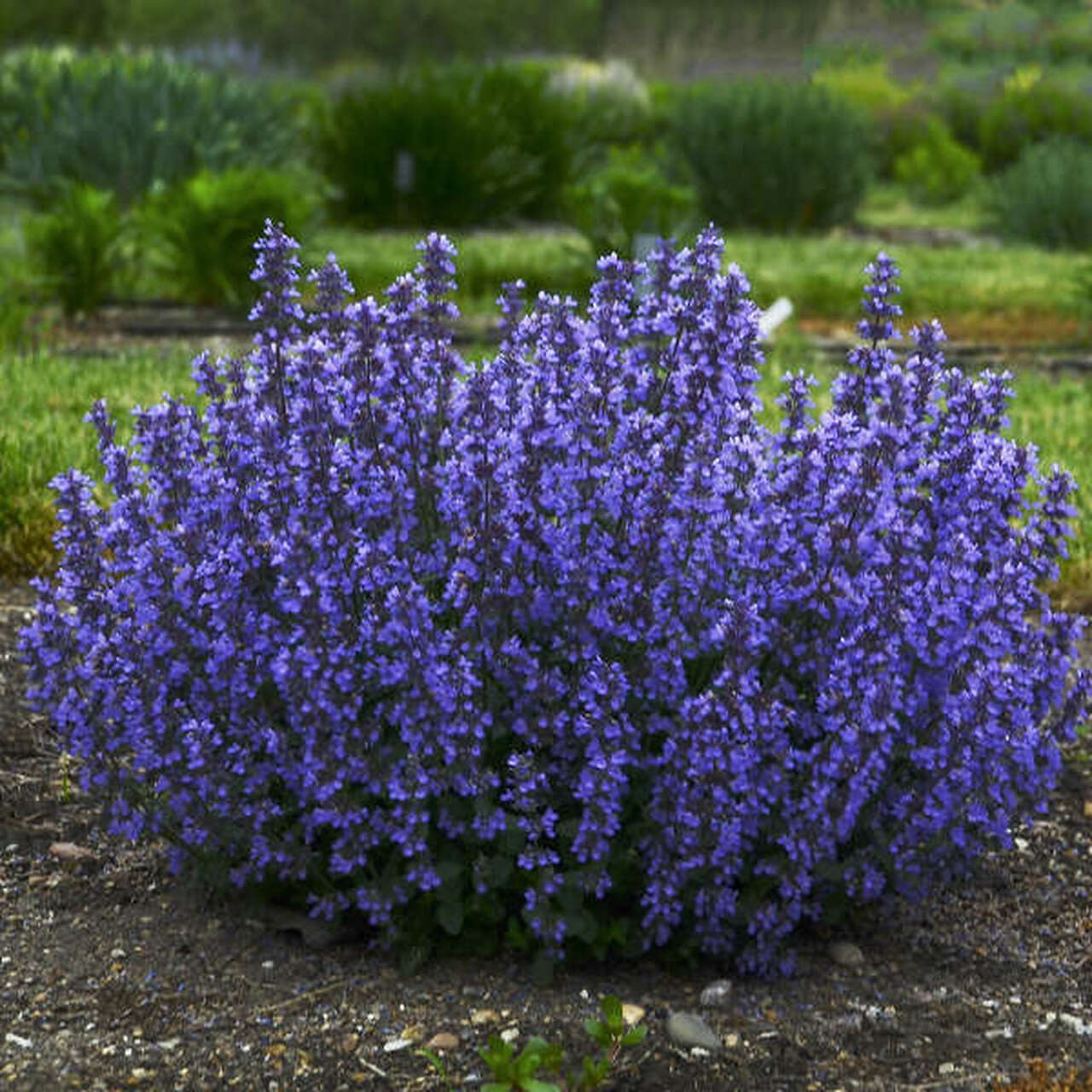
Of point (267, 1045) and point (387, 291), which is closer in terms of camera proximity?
point (267, 1045)

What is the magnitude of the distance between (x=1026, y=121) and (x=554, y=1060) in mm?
18500

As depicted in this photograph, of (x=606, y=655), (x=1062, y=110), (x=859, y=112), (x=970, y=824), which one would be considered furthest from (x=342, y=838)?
(x=1062, y=110)

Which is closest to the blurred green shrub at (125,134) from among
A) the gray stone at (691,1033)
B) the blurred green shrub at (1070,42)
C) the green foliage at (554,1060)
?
the gray stone at (691,1033)

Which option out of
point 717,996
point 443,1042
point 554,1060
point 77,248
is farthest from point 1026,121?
point 554,1060

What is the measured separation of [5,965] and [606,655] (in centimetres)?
106

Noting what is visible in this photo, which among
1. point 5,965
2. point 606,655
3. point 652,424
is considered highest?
point 652,424

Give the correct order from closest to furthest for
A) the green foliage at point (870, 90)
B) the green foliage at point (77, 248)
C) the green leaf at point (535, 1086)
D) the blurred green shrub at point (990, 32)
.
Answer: the green leaf at point (535, 1086), the green foliage at point (77, 248), the green foliage at point (870, 90), the blurred green shrub at point (990, 32)

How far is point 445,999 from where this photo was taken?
8.92 ft

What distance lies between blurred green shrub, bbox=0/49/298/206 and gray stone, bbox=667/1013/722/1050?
972 cm

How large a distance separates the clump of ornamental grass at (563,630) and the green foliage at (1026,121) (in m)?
17.3

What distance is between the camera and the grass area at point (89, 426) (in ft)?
16.3

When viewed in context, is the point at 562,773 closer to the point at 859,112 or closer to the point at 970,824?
the point at 970,824

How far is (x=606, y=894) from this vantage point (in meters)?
2.91

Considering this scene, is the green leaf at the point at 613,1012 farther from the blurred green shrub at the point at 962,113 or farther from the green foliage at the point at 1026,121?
the blurred green shrub at the point at 962,113
